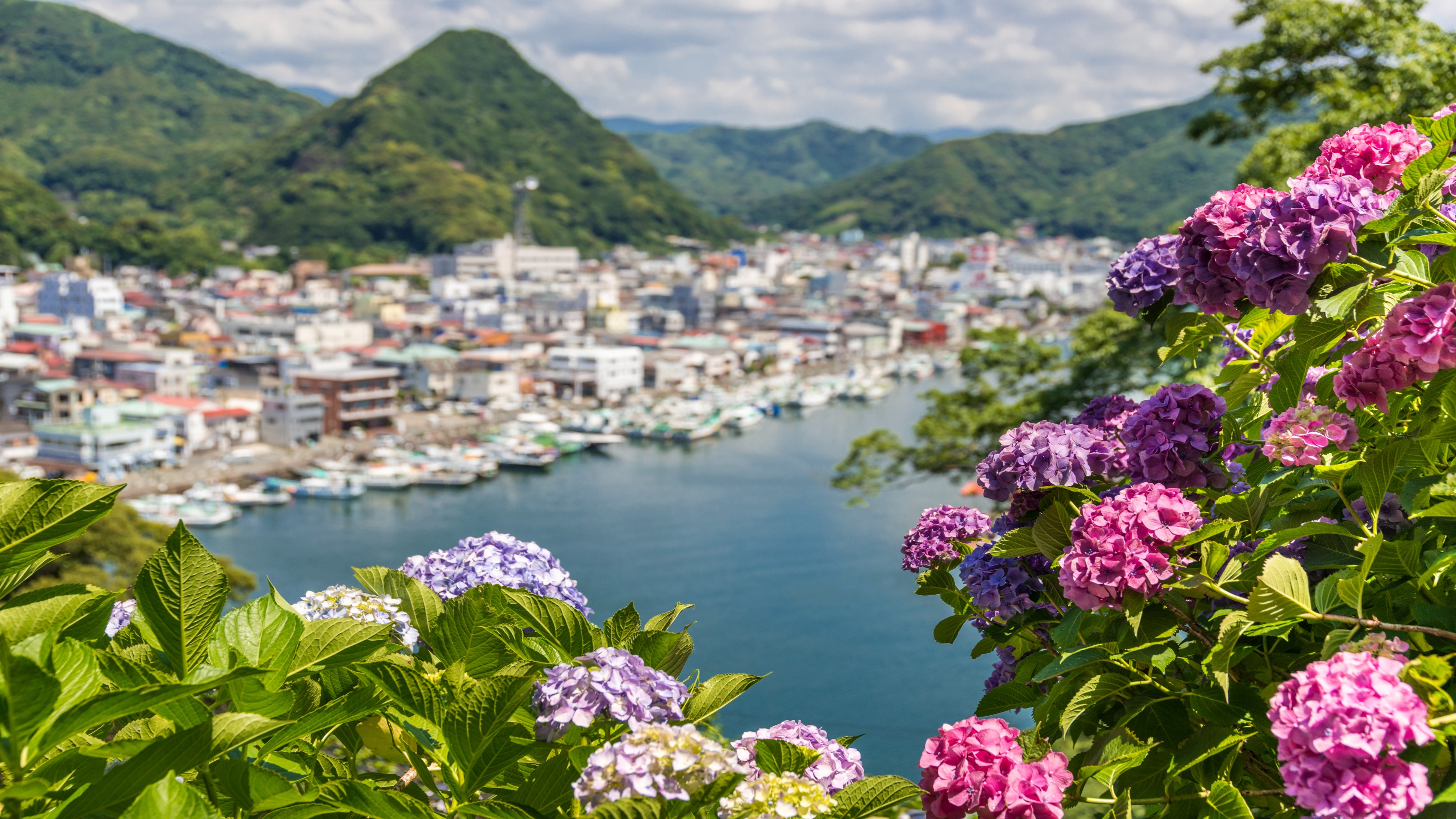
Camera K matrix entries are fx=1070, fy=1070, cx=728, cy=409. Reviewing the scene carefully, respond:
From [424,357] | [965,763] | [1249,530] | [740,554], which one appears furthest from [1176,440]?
[424,357]

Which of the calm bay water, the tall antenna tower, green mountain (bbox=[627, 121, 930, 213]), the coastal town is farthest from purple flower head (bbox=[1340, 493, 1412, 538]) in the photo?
green mountain (bbox=[627, 121, 930, 213])

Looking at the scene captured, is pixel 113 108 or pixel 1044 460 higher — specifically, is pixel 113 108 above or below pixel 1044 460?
above

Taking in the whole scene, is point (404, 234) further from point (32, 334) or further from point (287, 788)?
point (287, 788)

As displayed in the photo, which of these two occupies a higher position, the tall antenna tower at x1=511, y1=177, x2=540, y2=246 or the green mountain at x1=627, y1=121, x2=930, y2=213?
the green mountain at x1=627, y1=121, x2=930, y2=213

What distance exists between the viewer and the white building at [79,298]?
25.0m

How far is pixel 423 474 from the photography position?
15.0 m

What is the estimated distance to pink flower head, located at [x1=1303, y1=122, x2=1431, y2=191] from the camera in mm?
767

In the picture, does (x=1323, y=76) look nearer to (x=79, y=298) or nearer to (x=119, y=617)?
(x=119, y=617)

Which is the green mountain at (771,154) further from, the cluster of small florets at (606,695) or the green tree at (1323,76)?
the cluster of small florets at (606,695)

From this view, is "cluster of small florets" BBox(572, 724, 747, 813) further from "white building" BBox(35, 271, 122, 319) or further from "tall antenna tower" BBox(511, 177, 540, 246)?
"tall antenna tower" BBox(511, 177, 540, 246)

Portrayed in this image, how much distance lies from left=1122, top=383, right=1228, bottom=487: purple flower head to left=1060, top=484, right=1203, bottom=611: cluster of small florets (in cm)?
13

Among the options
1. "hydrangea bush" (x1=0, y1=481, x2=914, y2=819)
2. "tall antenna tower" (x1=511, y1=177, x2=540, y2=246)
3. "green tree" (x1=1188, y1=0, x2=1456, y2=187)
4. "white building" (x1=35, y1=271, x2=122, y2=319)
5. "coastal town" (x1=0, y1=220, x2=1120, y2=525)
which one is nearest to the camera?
"hydrangea bush" (x1=0, y1=481, x2=914, y2=819)

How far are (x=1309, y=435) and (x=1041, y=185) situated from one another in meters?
68.0

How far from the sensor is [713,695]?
637 millimetres
